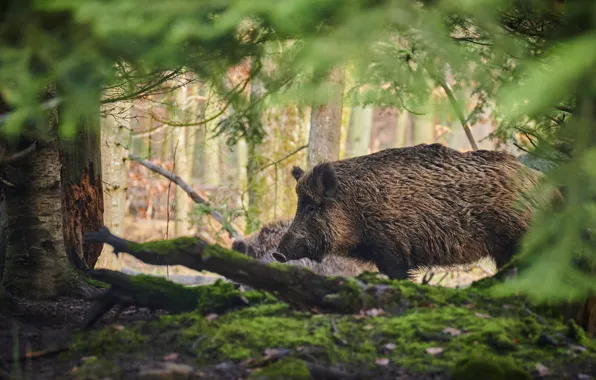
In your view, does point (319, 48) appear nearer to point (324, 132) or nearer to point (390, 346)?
point (390, 346)

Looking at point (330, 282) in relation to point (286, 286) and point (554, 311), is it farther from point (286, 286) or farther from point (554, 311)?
point (554, 311)

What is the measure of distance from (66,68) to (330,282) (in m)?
2.27

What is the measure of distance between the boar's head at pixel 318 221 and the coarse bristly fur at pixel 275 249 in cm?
64

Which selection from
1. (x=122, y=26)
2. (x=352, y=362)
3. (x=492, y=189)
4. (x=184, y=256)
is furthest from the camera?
(x=492, y=189)

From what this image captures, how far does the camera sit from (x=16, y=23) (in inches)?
152

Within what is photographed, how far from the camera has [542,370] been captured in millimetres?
4176

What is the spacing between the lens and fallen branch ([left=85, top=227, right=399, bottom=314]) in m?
4.65

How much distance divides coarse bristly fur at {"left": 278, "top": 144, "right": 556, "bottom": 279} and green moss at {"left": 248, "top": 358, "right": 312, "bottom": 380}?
13.3 ft

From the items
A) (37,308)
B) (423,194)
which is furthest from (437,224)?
(37,308)

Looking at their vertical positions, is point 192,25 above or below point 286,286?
above

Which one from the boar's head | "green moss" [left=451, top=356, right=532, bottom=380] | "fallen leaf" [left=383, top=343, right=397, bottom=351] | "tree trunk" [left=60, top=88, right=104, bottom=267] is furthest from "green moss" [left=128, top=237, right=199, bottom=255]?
the boar's head

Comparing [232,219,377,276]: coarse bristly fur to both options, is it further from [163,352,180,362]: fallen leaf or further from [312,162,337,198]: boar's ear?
[163,352,180,362]: fallen leaf

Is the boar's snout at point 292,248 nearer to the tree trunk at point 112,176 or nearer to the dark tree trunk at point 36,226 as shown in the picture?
the dark tree trunk at point 36,226

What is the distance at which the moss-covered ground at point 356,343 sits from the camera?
13.3ft
